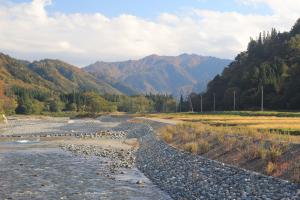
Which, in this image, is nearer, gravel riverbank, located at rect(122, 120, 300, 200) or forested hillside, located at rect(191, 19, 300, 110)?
gravel riverbank, located at rect(122, 120, 300, 200)

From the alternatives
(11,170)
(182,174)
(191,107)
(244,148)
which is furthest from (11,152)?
(191,107)

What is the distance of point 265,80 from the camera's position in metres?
132

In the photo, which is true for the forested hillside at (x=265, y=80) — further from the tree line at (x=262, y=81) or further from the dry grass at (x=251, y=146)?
the dry grass at (x=251, y=146)

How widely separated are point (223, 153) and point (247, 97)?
4242 inches

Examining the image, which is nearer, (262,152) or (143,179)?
(262,152)

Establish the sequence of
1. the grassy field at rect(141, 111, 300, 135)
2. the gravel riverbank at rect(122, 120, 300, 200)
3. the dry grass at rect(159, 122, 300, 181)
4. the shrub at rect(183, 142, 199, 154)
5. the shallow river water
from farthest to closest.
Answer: the grassy field at rect(141, 111, 300, 135) → the shrub at rect(183, 142, 199, 154) → the shallow river water → the dry grass at rect(159, 122, 300, 181) → the gravel riverbank at rect(122, 120, 300, 200)

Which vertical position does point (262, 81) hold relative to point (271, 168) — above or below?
above

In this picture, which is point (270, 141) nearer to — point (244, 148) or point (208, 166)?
point (244, 148)

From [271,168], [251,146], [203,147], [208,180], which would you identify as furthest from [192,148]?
[271,168]

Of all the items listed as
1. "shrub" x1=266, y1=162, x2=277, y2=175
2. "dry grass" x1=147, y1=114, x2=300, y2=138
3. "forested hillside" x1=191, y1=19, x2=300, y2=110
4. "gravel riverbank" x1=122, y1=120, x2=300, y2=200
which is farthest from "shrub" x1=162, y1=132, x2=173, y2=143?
"forested hillside" x1=191, y1=19, x2=300, y2=110

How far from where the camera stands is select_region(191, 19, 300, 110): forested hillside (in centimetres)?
11765

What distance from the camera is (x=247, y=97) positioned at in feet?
440

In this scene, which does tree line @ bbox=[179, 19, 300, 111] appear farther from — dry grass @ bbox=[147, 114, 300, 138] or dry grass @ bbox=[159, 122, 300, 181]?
dry grass @ bbox=[159, 122, 300, 181]

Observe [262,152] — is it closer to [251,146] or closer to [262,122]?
[251,146]
